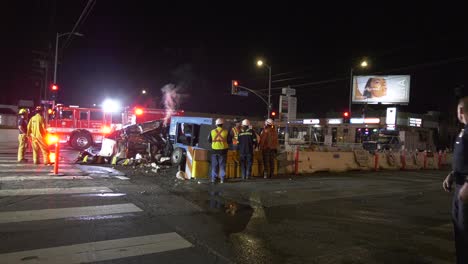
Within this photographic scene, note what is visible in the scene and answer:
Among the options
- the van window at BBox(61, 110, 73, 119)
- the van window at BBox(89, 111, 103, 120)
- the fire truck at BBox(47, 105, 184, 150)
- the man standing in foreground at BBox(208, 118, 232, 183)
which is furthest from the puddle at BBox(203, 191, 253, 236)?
the van window at BBox(61, 110, 73, 119)

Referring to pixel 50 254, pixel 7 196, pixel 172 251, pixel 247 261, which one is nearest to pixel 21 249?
pixel 50 254

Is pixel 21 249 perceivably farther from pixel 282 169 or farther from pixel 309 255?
pixel 282 169

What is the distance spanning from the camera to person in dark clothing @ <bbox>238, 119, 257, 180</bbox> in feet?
39.3

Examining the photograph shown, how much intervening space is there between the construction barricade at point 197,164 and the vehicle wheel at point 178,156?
1.94 m

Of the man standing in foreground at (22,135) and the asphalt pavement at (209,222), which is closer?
the asphalt pavement at (209,222)

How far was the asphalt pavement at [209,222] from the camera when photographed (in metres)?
5.20

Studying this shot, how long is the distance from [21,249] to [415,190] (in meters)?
10.6

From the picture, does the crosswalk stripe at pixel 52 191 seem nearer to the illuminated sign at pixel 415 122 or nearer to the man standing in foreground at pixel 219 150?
the man standing in foreground at pixel 219 150


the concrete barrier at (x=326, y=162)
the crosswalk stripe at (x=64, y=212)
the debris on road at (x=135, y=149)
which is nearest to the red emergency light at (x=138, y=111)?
the debris on road at (x=135, y=149)

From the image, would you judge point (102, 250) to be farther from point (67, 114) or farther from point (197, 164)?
point (67, 114)

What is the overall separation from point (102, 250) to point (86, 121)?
62.5 ft

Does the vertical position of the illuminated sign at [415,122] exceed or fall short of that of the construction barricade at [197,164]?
it exceeds it

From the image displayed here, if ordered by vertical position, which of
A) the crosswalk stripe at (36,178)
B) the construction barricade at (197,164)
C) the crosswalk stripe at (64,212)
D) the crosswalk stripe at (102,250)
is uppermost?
the construction barricade at (197,164)

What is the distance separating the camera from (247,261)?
4.96 metres
